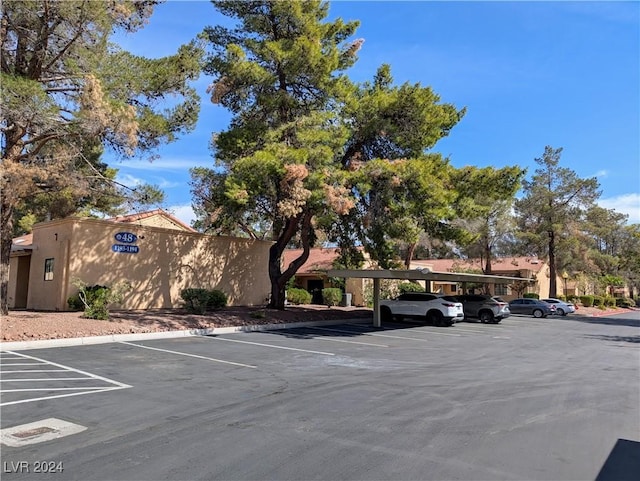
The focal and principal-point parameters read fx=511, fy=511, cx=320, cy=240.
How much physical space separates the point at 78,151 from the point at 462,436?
1492cm

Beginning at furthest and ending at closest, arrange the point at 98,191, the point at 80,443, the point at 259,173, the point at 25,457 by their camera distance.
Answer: the point at 259,173 < the point at 98,191 < the point at 80,443 < the point at 25,457

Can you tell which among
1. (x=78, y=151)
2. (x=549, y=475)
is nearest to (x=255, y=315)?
(x=78, y=151)

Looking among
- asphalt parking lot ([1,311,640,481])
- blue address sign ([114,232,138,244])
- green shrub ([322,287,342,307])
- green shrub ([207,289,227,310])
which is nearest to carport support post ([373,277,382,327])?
green shrub ([207,289,227,310])

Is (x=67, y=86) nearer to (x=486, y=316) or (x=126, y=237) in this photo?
(x=126, y=237)

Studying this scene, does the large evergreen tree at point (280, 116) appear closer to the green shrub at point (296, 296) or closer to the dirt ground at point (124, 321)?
the dirt ground at point (124, 321)

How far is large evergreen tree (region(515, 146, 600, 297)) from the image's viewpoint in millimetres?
42938

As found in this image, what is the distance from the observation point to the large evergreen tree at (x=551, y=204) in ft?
141

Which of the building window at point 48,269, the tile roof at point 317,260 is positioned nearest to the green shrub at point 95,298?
the building window at point 48,269

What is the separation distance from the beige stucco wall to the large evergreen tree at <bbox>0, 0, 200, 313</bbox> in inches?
159

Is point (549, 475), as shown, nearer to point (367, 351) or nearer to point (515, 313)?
point (367, 351)

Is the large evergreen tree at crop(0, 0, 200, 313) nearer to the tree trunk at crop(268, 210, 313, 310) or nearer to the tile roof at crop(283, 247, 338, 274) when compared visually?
the tree trunk at crop(268, 210, 313, 310)

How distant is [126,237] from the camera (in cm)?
2267

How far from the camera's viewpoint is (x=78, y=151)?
53.9 ft

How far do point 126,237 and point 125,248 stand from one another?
49 centimetres
